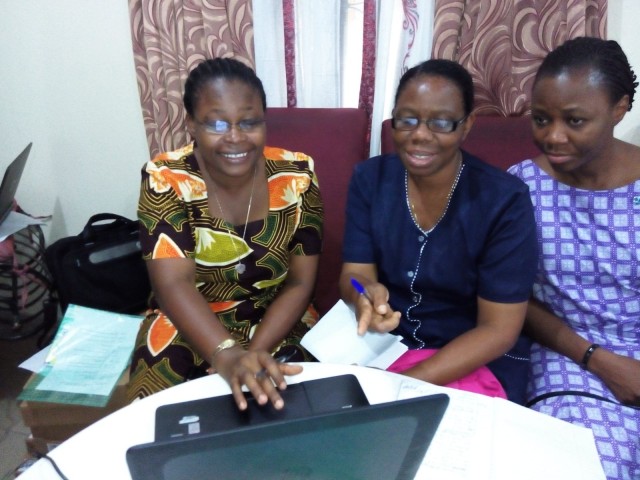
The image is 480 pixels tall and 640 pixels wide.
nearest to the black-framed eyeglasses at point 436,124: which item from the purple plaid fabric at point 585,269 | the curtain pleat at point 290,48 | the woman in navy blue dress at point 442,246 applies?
the woman in navy blue dress at point 442,246

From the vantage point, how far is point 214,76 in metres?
1.19

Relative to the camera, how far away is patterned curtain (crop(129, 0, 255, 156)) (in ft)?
5.63

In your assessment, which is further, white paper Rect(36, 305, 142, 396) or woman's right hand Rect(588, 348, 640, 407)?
white paper Rect(36, 305, 142, 396)

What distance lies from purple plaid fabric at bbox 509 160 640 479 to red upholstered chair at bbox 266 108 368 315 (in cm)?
61

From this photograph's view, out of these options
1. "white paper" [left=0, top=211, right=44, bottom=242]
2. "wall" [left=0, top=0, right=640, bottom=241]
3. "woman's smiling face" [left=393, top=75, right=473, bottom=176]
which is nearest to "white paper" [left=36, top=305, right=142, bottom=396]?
"white paper" [left=0, top=211, right=44, bottom=242]

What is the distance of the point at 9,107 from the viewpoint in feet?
6.84

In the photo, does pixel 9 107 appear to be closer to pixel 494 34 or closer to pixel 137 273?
pixel 137 273

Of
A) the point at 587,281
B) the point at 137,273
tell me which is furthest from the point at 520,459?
the point at 137,273

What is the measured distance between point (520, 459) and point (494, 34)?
1309 mm

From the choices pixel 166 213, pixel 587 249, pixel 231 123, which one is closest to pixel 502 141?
pixel 587 249

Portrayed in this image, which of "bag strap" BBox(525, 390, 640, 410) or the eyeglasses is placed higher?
the eyeglasses

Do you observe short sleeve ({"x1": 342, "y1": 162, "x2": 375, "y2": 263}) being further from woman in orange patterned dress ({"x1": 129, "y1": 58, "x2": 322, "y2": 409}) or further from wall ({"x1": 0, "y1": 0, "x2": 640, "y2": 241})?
wall ({"x1": 0, "y1": 0, "x2": 640, "y2": 241})

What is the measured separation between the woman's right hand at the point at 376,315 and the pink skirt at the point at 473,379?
0.18 m

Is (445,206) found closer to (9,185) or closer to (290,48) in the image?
(290,48)
